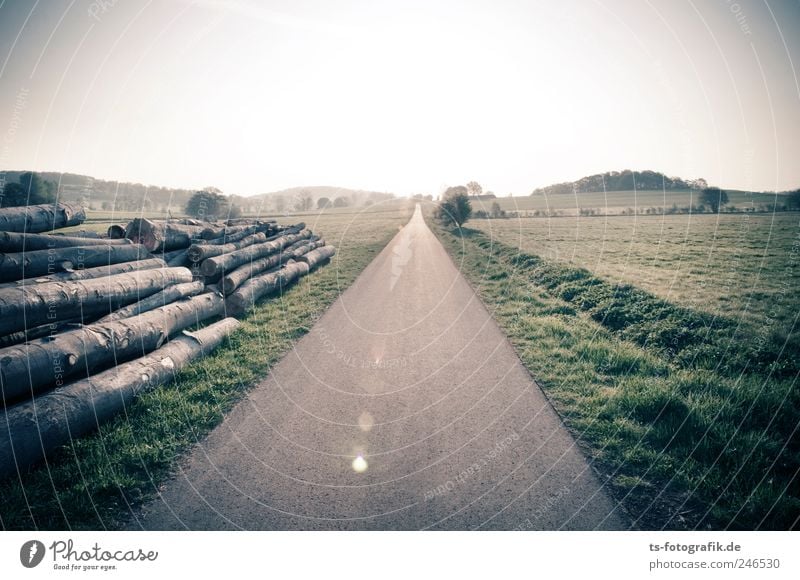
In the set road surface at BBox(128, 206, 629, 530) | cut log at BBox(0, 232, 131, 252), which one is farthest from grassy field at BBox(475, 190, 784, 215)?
cut log at BBox(0, 232, 131, 252)

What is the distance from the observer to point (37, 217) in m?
7.82

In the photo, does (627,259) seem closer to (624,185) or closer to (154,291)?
(154,291)

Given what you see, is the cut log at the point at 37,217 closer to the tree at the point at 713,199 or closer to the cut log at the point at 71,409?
the cut log at the point at 71,409

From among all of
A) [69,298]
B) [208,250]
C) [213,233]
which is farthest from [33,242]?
[213,233]

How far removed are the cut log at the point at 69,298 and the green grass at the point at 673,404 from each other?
27.6 ft

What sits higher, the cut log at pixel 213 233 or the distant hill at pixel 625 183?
the distant hill at pixel 625 183

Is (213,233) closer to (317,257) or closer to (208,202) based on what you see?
(317,257)

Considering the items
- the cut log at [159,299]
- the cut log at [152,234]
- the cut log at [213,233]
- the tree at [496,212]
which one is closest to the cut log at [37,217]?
the cut log at [152,234]

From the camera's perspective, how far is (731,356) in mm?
6480

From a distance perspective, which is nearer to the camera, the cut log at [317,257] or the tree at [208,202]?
the cut log at [317,257]

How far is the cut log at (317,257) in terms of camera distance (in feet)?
54.4

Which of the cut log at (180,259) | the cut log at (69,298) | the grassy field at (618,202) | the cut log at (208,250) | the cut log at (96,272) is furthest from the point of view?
the grassy field at (618,202)

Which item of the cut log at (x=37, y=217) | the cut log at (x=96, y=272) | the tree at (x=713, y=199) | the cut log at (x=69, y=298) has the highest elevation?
the tree at (x=713, y=199)

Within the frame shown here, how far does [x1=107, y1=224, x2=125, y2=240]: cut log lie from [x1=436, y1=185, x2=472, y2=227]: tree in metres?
25.7
